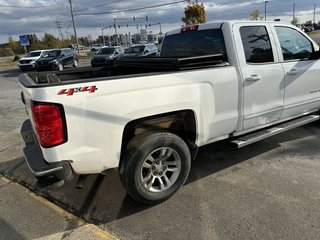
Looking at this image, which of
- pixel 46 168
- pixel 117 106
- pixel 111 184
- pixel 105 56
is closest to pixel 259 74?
pixel 117 106

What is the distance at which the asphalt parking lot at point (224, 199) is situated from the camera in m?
3.02

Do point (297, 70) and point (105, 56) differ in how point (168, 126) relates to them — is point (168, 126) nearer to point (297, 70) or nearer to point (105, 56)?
point (297, 70)

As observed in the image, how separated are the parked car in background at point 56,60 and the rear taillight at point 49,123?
21439mm

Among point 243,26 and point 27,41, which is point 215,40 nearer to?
point 243,26

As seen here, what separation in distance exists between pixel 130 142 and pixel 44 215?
4.19ft

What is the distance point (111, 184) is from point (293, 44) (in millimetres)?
3381

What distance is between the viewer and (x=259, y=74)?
4035 millimetres

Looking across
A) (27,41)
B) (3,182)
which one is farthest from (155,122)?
(27,41)

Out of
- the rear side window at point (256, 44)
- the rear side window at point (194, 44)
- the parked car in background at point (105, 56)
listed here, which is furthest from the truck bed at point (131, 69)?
the parked car in background at point (105, 56)

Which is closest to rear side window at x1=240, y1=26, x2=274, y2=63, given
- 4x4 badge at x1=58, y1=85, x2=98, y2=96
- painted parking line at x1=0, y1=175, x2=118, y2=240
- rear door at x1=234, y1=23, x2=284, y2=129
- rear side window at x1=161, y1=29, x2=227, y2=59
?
rear door at x1=234, y1=23, x2=284, y2=129

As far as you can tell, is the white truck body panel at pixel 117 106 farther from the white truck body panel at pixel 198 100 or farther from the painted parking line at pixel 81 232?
the painted parking line at pixel 81 232

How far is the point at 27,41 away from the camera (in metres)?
40.3

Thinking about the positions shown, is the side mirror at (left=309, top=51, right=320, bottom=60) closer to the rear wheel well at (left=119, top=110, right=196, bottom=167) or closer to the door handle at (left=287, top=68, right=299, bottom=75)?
the door handle at (left=287, top=68, right=299, bottom=75)

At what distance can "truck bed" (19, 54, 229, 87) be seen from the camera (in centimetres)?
325
